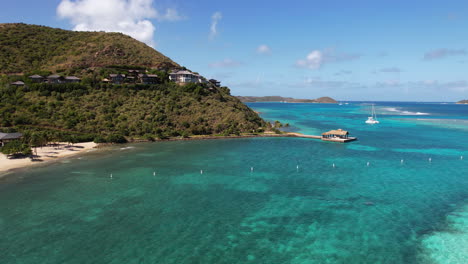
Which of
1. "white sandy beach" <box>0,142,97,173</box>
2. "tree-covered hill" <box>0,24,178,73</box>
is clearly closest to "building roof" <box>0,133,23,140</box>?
"white sandy beach" <box>0,142,97,173</box>

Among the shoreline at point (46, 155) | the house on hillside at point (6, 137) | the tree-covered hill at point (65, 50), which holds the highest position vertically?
the tree-covered hill at point (65, 50)

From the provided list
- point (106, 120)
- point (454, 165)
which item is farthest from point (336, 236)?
point (106, 120)

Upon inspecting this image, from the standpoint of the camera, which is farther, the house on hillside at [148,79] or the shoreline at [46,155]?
the house on hillside at [148,79]

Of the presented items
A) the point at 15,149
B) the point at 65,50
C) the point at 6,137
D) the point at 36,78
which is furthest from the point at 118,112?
the point at 65,50

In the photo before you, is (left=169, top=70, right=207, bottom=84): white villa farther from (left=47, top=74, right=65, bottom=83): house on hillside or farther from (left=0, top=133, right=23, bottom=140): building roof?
(left=0, top=133, right=23, bottom=140): building roof

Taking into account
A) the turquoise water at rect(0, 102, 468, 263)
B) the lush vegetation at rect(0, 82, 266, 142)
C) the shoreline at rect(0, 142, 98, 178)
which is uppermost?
the lush vegetation at rect(0, 82, 266, 142)

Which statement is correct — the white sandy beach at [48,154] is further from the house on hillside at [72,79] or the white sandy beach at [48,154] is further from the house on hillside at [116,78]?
the house on hillside at [116,78]

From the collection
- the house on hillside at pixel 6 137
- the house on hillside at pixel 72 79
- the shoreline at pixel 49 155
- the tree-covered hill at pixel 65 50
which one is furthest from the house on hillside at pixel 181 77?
the house on hillside at pixel 6 137
